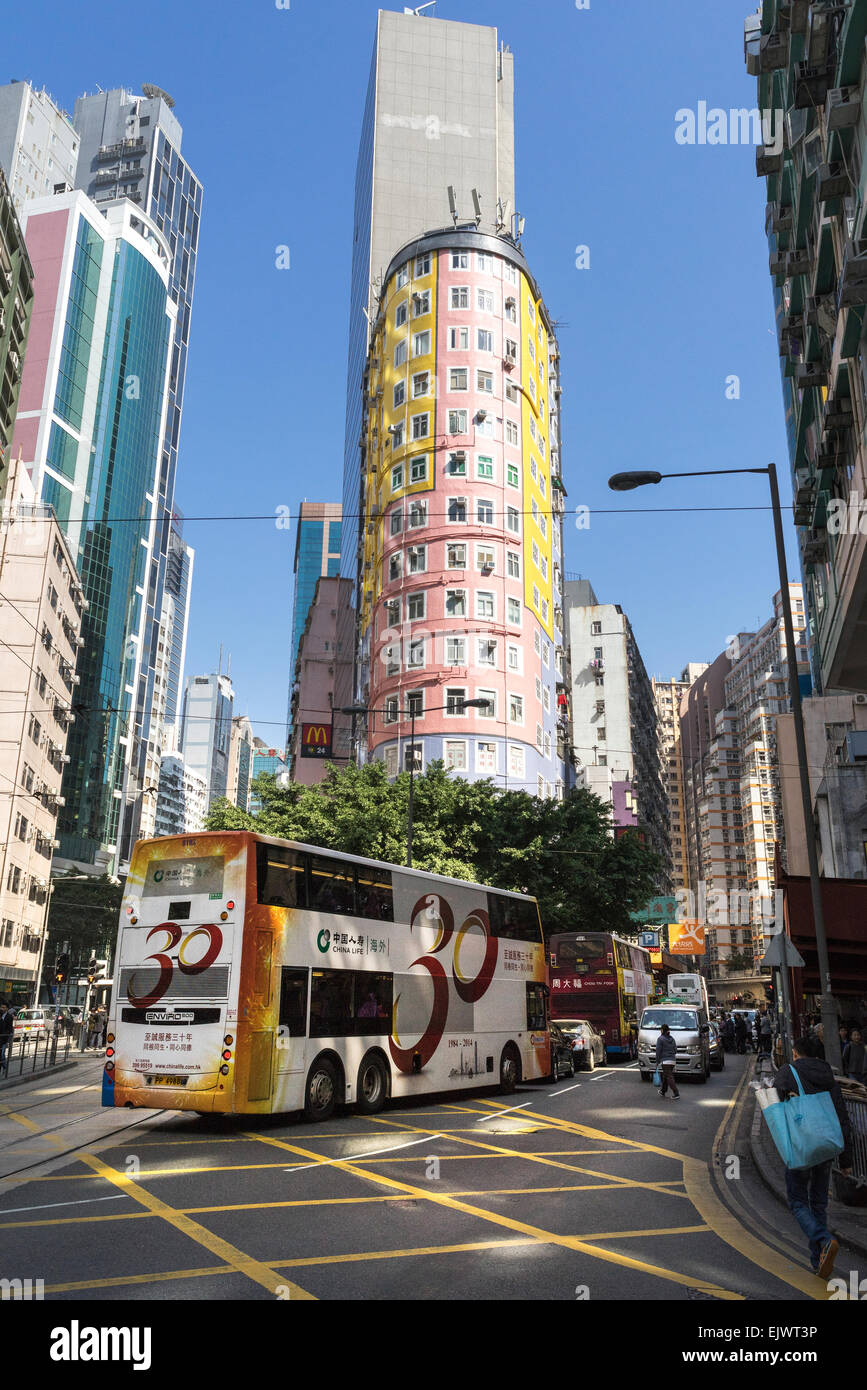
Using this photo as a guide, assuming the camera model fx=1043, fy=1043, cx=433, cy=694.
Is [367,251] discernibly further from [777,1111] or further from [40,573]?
[777,1111]

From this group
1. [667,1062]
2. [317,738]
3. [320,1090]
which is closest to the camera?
[320,1090]

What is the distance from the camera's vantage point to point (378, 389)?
202 feet

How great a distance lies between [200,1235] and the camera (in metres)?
8.67

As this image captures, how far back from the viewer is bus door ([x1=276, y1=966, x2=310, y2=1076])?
607 inches

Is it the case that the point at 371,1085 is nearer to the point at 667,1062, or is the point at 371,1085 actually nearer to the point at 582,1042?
the point at 667,1062

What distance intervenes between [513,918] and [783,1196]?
511 inches

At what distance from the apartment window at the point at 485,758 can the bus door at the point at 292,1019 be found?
1310 inches

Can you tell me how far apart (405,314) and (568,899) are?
35.1 m

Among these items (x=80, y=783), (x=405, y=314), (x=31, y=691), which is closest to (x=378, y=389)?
(x=405, y=314)

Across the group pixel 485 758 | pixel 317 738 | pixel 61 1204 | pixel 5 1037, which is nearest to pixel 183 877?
pixel 61 1204

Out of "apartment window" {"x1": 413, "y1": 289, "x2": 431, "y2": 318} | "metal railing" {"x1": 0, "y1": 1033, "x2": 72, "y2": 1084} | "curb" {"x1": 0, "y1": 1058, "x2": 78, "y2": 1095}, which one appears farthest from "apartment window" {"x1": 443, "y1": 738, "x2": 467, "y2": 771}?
"apartment window" {"x1": 413, "y1": 289, "x2": 431, "y2": 318}

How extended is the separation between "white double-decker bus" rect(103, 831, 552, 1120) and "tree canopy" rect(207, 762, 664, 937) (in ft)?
59.3

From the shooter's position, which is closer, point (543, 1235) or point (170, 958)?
point (543, 1235)

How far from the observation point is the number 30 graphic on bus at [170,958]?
1498 cm
